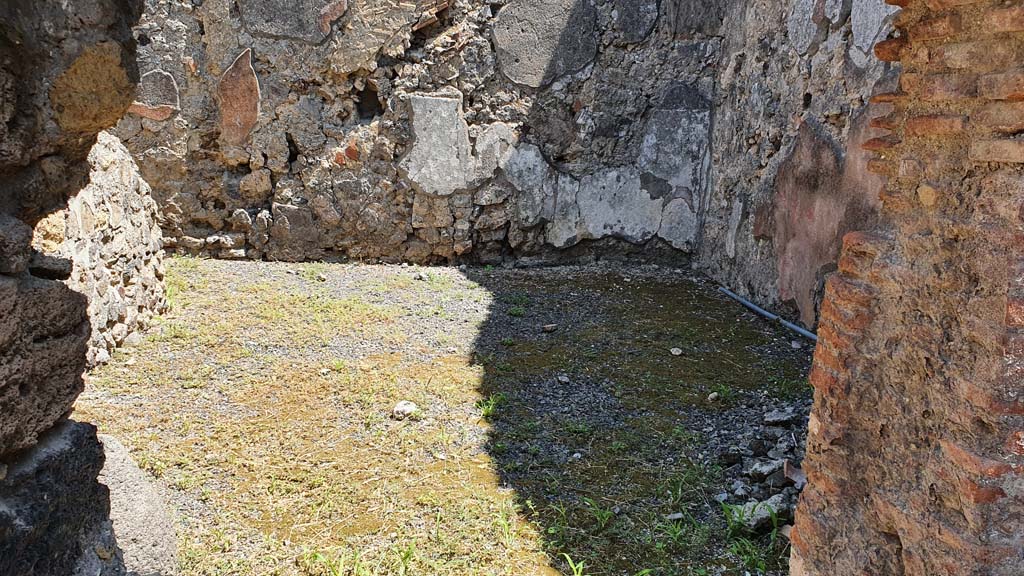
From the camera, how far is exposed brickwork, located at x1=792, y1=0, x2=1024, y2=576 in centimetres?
117

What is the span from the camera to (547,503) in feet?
7.44

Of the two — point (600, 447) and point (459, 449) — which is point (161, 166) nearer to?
point (459, 449)

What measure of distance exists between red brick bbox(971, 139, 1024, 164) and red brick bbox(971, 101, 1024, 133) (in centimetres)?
2

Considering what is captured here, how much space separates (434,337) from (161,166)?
7.94 feet

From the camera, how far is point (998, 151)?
119cm

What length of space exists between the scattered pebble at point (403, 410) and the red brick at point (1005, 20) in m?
2.20

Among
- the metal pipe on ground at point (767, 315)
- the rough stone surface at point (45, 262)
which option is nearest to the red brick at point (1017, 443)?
the rough stone surface at point (45, 262)

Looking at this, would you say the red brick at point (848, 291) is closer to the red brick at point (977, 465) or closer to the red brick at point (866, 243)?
the red brick at point (866, 243)

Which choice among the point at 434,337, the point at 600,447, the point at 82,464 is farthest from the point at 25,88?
the point at 434,337

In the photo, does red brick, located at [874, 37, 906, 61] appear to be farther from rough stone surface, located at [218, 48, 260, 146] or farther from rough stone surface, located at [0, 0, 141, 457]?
rough stone surface, located at [218, 48, 260, 146]

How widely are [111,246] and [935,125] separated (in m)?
3.24

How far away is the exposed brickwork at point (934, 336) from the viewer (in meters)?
1.17

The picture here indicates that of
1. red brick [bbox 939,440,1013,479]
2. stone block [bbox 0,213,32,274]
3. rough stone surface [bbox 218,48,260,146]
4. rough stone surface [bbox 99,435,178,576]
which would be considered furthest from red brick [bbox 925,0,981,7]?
rough stone surface [bbox 218,48,260,146]

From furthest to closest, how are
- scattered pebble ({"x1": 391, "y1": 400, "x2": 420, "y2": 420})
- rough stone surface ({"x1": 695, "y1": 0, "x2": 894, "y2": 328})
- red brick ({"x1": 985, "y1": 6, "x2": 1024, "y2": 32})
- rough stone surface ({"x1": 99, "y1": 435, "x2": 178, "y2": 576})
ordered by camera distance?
rough stone surface ({"x1": 695, "y1": 0, "x2": 894, "y2": 328})
scattered pebble ({"x1": 391, "y1": 400, "x2": 420, "y2": 420})
rough stone surface ({"x1": 99, "y1": 435, "x2": 178, "y2": 576})
red brick ({"x1": 985, "y1": 6, "x2": 1024, "y2": 32})
